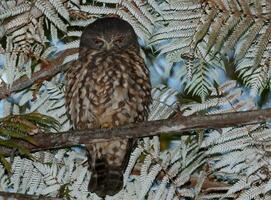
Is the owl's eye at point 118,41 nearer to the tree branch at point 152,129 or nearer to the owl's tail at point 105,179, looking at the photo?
the owl's tail at point 105,179

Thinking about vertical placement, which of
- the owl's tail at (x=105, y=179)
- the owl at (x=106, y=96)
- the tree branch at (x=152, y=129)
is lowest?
the owl's tail at (x=105, y=179)

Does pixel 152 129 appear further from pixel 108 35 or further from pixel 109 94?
pixel 108 35

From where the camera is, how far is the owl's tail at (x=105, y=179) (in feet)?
14.1

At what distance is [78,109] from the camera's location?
4.49 metres

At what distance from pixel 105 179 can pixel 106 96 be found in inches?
19.1

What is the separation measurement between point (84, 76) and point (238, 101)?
0.97 m

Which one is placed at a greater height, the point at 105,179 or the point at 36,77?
the point at 36,77

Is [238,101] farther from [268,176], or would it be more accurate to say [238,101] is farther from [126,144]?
[126,144]

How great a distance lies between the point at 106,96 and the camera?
14.5 feet

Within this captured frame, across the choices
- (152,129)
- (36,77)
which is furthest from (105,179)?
(152,129)

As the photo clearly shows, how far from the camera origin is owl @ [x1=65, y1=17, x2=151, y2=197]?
441 centimetres

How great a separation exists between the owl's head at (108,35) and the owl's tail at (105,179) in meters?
0.73

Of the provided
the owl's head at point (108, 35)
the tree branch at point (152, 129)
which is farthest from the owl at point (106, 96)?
the tree branch at point (152, 129)

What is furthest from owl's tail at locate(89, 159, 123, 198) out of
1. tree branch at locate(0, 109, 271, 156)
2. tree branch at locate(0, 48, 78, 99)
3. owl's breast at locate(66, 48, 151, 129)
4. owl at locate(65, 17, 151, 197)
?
tree branch at locate(0, 109, 271, 156)
